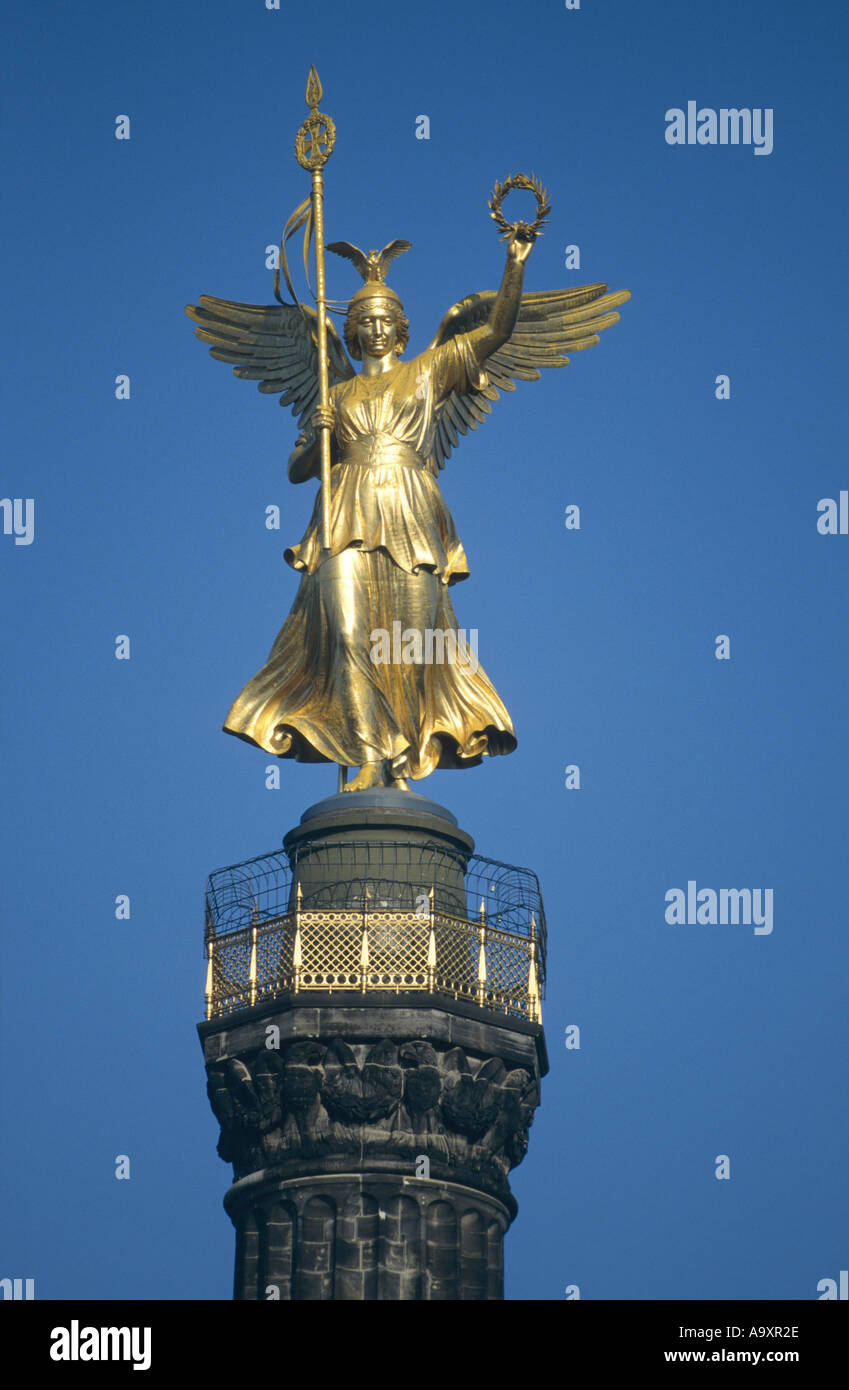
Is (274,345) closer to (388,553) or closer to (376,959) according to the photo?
(388,553)

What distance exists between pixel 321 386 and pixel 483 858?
781 cm

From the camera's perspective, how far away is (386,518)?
2060 inches

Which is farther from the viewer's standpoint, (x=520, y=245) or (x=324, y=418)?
(x=324, y=418)

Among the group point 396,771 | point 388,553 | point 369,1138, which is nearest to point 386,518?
point 388,553

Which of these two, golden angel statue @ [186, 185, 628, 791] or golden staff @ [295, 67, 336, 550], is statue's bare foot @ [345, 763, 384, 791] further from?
golden staff @ [295, 67, 336, 550]

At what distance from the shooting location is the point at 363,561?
171ft

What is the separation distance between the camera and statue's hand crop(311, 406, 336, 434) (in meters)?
52.7

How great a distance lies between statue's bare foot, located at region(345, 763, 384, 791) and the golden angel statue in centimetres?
2

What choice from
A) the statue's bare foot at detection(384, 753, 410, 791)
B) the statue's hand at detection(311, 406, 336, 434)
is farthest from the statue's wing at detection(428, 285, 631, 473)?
the statue's bare foot at detection(384, 753, 410, 791)

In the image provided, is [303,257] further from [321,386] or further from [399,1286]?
[399,1286]

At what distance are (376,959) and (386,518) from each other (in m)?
7.50
